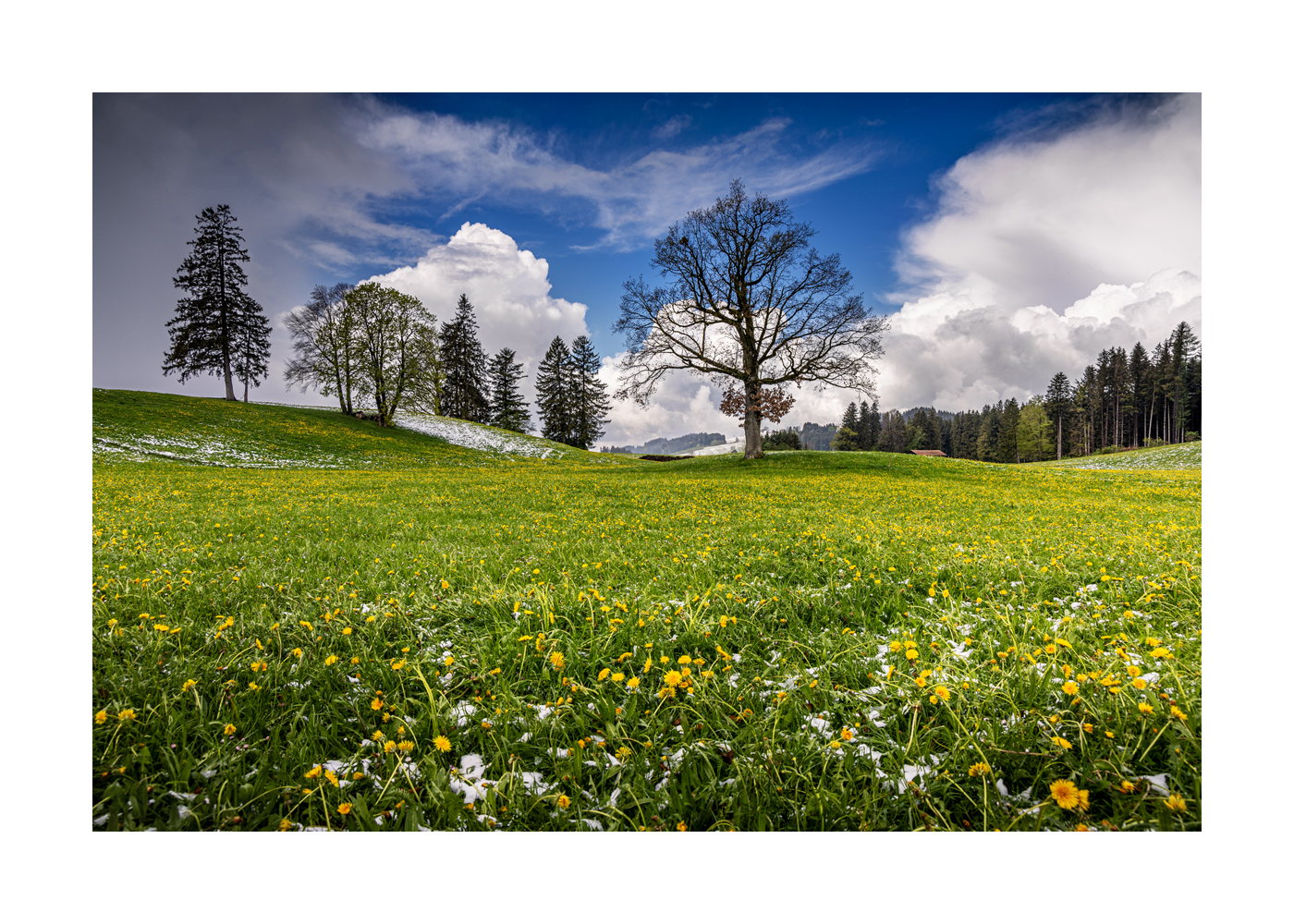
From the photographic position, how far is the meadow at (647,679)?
1.72 meters

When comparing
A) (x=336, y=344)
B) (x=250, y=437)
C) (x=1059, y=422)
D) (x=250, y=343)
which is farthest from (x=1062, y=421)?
(x=250, y=343)

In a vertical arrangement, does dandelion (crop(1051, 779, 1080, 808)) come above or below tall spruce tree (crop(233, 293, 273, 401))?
below

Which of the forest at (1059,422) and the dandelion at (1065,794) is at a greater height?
the forest at (1059,422)

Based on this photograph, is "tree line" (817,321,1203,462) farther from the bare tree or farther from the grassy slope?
the grassy slope

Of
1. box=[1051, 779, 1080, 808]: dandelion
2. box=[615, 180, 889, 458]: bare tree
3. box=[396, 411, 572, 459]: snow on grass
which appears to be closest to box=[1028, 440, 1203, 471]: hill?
box=[615, 180, 889, 458]: bare tree

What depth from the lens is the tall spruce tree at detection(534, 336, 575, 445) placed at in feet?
130

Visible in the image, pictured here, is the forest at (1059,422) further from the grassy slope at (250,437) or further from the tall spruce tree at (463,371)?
the tall spruce tree at (463,371)

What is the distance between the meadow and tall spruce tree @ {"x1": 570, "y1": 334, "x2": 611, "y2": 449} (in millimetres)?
35010

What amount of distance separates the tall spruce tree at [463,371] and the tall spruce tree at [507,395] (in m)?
1.33

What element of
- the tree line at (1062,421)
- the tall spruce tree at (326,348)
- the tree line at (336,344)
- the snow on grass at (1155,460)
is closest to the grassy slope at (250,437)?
the tree line at (336,344)

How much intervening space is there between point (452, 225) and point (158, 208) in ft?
8.73

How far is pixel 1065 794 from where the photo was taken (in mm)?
1576

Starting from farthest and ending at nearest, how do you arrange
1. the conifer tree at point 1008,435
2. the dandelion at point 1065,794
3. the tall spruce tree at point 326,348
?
1. the conifer tree at point 1008,435
2. the tall spruce tree at point 326,348
3. the dandelion at point 1065,794
